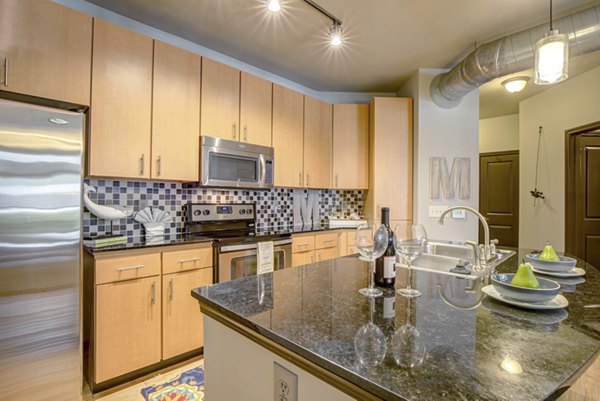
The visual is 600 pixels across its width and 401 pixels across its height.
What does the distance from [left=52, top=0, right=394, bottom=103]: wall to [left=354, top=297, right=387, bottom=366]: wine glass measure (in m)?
2.86

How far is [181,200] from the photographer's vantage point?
2750 millimetres

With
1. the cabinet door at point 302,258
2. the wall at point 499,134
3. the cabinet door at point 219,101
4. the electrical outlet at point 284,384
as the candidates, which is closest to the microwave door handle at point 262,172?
the cabinet door at point 219,101

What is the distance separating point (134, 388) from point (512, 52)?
3.62m

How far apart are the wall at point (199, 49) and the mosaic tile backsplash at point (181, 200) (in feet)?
4.10

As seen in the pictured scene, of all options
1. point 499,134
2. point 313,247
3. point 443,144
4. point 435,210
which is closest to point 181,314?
point 313,247

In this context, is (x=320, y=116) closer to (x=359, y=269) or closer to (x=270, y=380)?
(x=359, y=269)

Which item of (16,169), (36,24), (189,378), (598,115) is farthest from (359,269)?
(598,115)

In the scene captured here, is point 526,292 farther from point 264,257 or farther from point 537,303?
point 264,257

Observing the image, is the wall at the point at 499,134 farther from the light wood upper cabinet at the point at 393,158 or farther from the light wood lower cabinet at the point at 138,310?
the light wood lower cabinet at the point at 138,310

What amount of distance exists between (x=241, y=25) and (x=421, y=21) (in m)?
1.45

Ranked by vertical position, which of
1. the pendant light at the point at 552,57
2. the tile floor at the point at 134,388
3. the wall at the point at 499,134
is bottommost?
the tile floor at the point at 134,388

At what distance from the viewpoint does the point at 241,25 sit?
2.47m

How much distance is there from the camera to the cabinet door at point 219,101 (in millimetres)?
2580

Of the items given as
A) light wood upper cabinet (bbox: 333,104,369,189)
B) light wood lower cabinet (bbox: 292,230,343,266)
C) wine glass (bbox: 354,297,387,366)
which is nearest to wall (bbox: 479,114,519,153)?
light wood upper cabinet (bbox: 333,104,369,189)
